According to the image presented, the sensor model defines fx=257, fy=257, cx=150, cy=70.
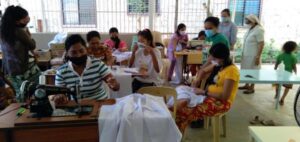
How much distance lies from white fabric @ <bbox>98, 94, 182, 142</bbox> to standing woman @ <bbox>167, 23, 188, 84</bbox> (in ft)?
11.2

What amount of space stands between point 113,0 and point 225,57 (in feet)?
14.6

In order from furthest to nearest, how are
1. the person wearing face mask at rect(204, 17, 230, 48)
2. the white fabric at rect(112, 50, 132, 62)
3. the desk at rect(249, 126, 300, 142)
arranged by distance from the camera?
the white fabric at rect(112, 50, 132, 62) < the person wearing face mask at rect(204, 17, 230, 48) < the desk at rect(249, 126, 300, 142)

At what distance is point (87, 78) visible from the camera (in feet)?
6.63

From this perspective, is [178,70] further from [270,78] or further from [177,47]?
[270,78]

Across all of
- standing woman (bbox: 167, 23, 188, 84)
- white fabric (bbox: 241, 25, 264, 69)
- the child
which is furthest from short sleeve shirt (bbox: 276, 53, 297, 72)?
standing woman (bbox: 167, 23, 188, 84)

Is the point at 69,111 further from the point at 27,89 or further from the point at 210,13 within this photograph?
the point at 210,13

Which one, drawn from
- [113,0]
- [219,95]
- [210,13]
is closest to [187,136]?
[219,95]

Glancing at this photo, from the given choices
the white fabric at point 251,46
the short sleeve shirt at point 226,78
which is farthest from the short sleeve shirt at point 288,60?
the short sleeve shirt at point 226,78

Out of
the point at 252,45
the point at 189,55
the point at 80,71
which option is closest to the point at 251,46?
the point at 252,45

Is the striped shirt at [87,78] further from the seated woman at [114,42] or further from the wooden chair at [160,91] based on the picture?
the seated woman at [114,42]

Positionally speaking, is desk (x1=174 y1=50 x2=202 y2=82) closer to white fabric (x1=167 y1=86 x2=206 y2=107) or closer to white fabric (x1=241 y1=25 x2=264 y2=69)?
white fabric (x1=241 y1=25 x2=264 y2=69)

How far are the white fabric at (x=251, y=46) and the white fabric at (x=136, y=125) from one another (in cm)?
316

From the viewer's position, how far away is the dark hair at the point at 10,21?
2562 millimetres

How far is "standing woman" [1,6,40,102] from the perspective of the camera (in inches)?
102
